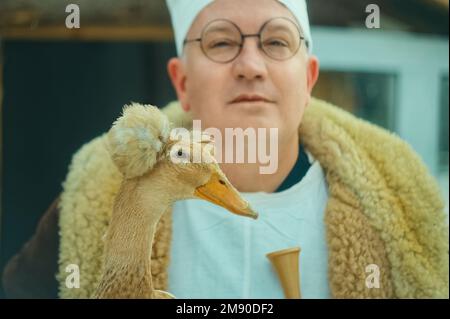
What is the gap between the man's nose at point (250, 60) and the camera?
4.02ft

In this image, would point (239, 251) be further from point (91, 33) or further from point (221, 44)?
point (91, 33)

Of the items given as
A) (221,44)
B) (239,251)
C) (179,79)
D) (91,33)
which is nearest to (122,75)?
(91,33)

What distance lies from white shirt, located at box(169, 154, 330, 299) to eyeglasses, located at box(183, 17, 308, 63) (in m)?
0.23

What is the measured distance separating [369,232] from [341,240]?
2.1 inches

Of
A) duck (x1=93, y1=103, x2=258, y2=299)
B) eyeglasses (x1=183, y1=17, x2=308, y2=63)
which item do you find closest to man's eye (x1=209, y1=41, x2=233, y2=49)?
eyeglasses (x1=183, y1=17, x2=308, y2=63)

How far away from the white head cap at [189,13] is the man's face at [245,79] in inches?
0.5

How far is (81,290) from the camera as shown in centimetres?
126

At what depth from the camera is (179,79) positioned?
133cm

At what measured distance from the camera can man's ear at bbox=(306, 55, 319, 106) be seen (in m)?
1.31

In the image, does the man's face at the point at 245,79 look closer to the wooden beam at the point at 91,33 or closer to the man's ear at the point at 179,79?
the man's ear at the point at 179,79

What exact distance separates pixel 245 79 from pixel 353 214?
0.98ft
